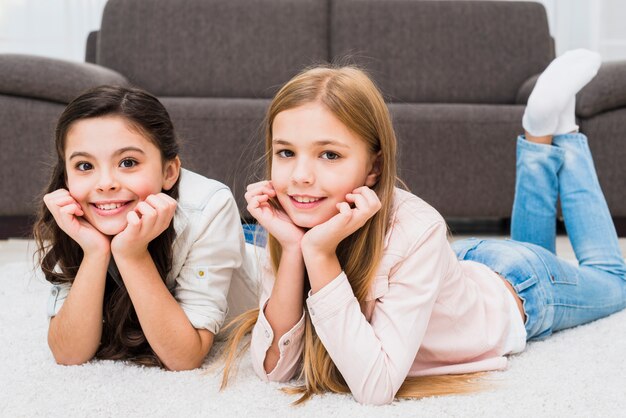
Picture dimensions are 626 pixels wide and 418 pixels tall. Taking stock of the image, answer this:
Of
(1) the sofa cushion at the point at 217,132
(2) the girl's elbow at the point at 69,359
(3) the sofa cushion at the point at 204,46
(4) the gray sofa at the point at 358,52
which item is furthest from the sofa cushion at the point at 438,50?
(2) the girl's elbow at the point at 69,359

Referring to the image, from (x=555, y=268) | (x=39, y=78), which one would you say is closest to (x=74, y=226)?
(x=555, y=268)

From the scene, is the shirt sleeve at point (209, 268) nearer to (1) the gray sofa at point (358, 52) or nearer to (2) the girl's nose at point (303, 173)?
(2) the girl's nose at point (303, 173)

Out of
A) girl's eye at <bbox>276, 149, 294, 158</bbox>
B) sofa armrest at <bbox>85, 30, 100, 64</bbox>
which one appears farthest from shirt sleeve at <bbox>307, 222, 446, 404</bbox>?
sofa armrest at <bbox>85, 30, 100, 64</bbox>

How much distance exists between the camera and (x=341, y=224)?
39.5 inches

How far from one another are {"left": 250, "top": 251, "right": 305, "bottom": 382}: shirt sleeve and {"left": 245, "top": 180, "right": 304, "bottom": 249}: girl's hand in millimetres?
130

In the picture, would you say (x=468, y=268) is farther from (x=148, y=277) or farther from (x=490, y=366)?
(x=148, y=277)

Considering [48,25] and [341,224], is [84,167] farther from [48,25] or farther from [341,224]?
[48,25]

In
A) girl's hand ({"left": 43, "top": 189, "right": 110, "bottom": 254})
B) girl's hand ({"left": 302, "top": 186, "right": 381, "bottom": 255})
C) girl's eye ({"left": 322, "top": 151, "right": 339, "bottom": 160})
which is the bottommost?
girl's hand ({"left": 43, "top": 189, "right": 110, "bottom": 254})

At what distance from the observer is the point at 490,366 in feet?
3.82

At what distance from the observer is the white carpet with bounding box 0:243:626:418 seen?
38.8 inches

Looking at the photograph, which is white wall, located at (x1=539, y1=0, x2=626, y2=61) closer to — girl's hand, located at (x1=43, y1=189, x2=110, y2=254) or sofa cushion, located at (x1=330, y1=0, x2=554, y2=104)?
sofa cushion, located at (x1=330, y1=0, x2=554, y2=104)

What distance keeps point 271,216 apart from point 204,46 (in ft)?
7.25

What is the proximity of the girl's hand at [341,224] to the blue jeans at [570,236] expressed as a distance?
48cm

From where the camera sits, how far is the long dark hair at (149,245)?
45.5 inches
